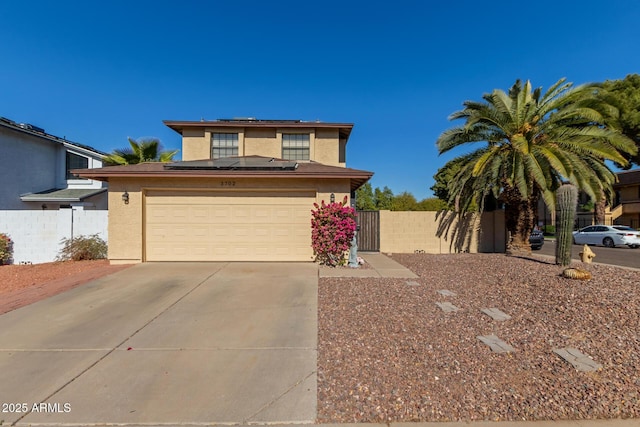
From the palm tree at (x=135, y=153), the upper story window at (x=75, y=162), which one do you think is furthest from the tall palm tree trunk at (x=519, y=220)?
the upper story window at (x=75, y=162)

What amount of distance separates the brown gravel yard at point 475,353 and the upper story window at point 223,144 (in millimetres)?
9519

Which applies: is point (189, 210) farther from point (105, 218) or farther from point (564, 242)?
point (564, 242)

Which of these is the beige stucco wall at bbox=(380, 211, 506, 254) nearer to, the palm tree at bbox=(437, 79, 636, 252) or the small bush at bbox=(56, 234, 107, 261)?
the palm tree at bbox=(437, 79, 636, 252)

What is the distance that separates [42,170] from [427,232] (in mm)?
21011

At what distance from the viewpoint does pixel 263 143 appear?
44.3 ft

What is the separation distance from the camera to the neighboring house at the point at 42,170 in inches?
591

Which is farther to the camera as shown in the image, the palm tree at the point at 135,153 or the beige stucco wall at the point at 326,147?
the palm tree at the point at 135,153

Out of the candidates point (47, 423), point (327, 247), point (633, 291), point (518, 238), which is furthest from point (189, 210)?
point (518, 238)

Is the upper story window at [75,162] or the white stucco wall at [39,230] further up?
the upper story window at [75,162]

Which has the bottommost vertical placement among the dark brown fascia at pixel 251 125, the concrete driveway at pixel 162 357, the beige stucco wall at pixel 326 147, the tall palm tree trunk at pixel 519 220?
the concrete driveway at pixel 162 357

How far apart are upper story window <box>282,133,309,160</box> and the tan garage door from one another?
4475 millimetres

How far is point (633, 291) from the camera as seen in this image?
5.77 meters

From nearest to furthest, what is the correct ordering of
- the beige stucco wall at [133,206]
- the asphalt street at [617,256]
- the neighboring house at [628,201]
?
the beige stucco wall at [133,206] → the asphalt street at [617,256] → the neighboring house at [628,201]

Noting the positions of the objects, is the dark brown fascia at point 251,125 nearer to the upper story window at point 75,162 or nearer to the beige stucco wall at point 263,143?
the beige stucco wall at point 263,143
